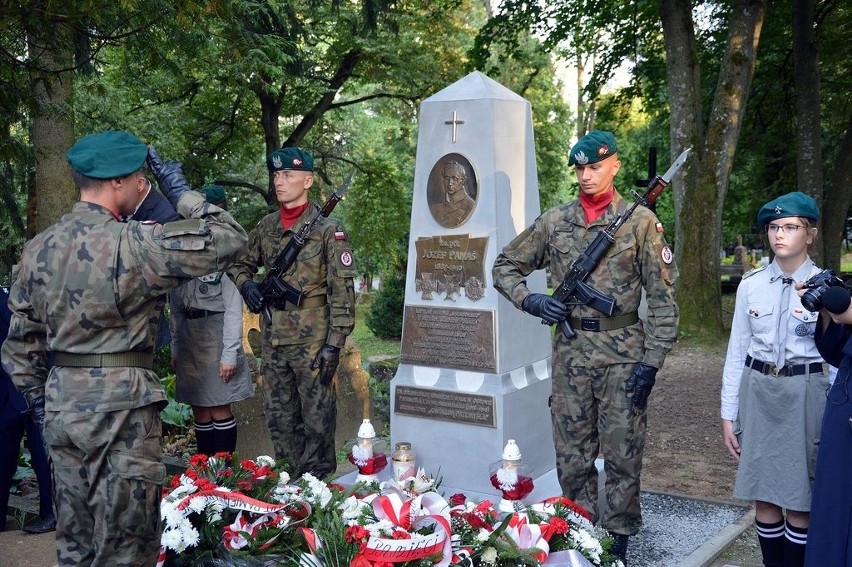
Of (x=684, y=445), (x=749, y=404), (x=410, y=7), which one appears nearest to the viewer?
(x=749, y=404)

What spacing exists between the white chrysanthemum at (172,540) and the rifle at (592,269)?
2303 mm

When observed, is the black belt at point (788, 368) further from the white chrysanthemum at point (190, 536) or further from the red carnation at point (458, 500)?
the white chrysanthemum at point (190, 536)

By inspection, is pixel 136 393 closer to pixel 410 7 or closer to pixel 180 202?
pixel 180 202

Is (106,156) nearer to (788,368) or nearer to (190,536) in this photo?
(190,536)

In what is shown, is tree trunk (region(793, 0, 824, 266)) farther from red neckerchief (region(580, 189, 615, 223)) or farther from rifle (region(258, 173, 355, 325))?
rifle (region(258, 173, 355, 325))

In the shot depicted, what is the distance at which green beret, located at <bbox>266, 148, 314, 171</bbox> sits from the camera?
541cm

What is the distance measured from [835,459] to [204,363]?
12.8ft

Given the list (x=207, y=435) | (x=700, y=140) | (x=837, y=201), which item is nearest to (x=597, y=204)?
(x=207, y=435)

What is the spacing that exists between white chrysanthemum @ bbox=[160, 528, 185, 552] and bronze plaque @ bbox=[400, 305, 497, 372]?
2.13 meters

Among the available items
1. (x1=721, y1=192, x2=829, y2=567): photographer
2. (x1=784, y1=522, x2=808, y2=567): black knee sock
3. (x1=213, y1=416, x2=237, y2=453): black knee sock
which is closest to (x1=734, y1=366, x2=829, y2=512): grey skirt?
(x1=721, y1=192, x2=829, y2=567): photographer

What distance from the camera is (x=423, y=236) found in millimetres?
5699

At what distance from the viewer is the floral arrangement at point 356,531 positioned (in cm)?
386

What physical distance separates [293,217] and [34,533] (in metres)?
2.53

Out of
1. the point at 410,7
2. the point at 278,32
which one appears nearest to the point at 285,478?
the point at 278,32
